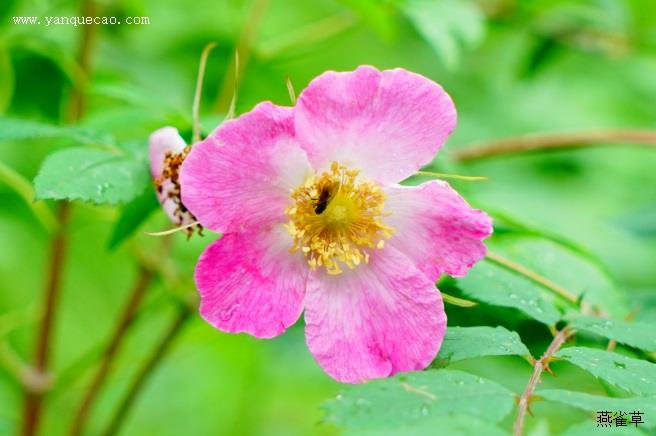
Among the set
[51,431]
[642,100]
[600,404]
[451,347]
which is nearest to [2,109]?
[451,347]

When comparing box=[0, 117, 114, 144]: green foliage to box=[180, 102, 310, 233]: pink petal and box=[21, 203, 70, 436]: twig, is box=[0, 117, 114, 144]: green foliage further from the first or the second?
box=[21, 203, 70, 436]: twig

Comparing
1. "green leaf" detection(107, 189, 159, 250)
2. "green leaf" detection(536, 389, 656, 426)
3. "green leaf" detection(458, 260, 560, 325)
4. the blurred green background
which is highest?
"green leaf" detection(536, 389, 656, 426)

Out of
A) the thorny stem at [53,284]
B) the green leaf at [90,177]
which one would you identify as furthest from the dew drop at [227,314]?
the thorny stem at [53,284]

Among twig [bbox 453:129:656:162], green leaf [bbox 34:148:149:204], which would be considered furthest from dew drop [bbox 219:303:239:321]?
twig [bbox 453:129:656:162]

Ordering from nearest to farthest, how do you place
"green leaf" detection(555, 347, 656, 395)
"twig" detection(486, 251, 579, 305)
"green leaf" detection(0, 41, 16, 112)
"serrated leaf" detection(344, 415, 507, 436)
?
1. "serrated leaf" detection(344, 415, 507, 436)
2. "green leaf" detection(555, 347, 656, 395)
3. "twig" detection(486, 251, 579, 305)
4. "green leaf" detection(0, 41, 16, 112)

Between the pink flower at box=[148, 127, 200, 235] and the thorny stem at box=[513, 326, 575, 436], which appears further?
the pink flower at box=[148, 127, 200, 235]
